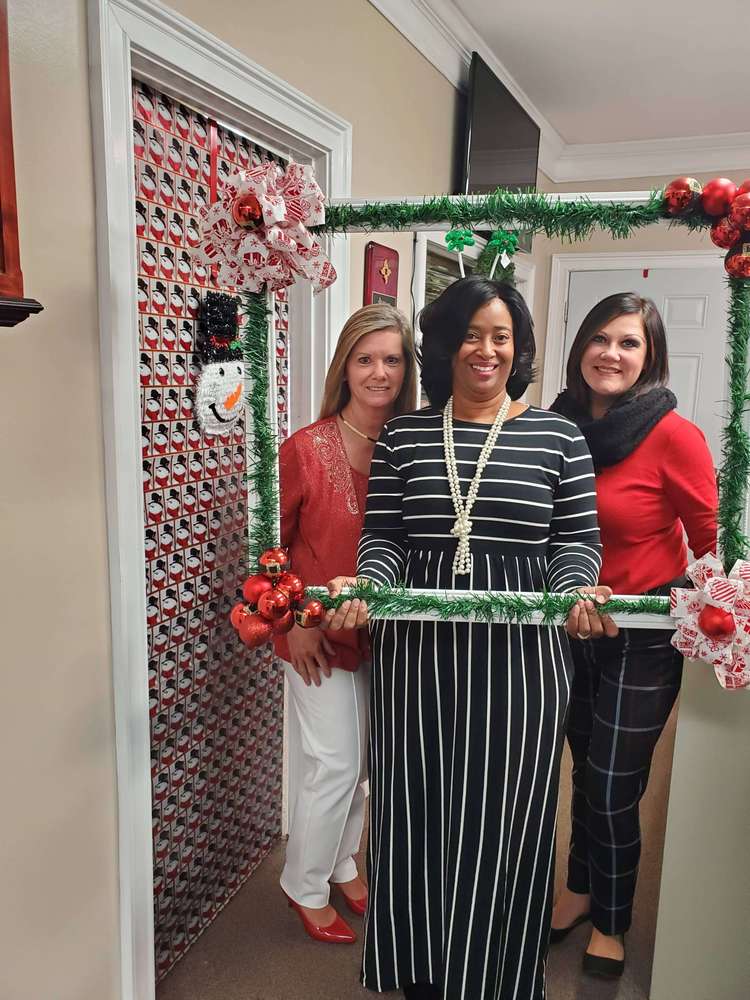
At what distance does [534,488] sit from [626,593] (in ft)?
0.85

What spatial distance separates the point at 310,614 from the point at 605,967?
116 cm

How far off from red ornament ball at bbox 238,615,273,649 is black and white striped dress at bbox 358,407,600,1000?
0.20 metres

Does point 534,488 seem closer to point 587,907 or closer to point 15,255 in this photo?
point 15,255

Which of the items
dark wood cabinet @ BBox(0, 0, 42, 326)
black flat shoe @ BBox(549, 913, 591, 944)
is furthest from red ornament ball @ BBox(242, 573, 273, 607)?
black flat shoe @ BBox(549, 913, 591, 944)

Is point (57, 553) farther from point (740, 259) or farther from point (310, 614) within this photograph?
point (740, 259)

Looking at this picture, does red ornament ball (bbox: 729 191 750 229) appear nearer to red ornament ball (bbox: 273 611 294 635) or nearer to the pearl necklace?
the pearl necklace

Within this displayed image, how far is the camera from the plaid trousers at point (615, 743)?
1.51 m

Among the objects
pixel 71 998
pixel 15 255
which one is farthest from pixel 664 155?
pixel 71 998

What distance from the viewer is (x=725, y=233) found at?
4.03ft

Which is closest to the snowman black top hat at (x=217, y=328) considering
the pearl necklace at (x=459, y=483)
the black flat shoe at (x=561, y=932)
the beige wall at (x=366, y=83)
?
the beige wall at (x=366, y=83)

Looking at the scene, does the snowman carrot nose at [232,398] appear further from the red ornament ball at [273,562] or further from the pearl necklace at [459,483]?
the pearl necklace at [459,483]

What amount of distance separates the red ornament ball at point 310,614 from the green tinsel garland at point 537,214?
0.68 m

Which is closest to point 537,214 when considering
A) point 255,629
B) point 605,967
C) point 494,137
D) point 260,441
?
point 260,441

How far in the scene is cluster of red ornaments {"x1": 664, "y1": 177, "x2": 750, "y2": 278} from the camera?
121 centimetres
